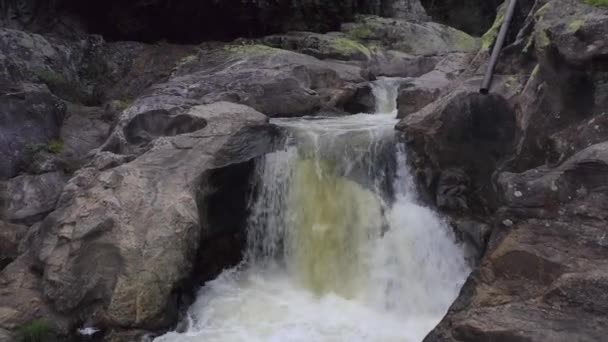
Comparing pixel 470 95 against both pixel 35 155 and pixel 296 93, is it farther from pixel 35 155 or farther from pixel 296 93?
pixel 35 155

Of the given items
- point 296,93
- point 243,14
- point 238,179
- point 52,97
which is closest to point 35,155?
point 52,97

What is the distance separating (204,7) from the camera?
16.5 metres

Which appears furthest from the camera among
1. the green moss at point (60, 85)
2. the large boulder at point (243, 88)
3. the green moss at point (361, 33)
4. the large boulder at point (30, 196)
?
the green moss at point (361, 33)

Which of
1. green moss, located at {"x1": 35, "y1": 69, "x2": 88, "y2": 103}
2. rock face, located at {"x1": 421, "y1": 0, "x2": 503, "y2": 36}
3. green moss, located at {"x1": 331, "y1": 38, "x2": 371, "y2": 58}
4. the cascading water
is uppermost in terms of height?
rock face, located at {"x1": 421, "y1": 0, "x2": 503, "y2": 36}

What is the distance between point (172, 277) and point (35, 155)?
4411mm

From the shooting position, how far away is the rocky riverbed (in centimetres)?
620

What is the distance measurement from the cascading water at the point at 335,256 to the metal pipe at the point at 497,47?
5.68ft

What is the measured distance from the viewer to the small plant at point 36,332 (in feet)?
24.1

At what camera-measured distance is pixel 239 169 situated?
31.1 ft

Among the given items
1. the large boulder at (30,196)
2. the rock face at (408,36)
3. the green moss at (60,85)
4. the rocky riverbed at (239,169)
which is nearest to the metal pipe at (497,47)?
the rocky riverbed at (239,169)

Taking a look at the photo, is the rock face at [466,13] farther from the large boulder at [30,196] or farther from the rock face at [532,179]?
the large boulder at [30,196]

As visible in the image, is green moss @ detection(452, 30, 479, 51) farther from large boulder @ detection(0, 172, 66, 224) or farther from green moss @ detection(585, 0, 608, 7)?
large boulder @ detection(0, 172, 66, 224)

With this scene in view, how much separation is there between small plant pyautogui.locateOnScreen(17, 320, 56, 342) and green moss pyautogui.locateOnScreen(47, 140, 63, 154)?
425 centimetres

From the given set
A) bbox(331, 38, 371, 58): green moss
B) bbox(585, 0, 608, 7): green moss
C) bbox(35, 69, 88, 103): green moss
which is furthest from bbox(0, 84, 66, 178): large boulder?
bbox(585, 0, 608, 7): green moss
